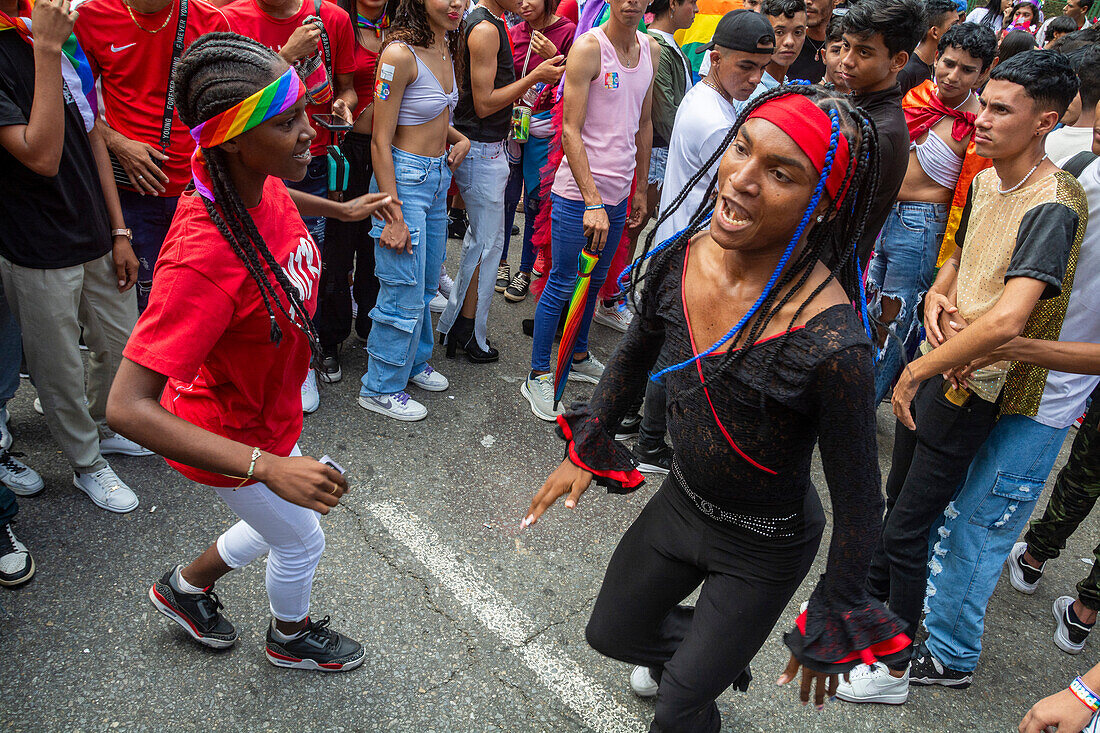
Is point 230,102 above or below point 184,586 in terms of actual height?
above

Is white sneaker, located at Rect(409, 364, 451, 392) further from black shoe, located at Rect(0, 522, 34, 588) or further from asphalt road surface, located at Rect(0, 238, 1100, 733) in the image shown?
black shoe, located at Rect(0, 522, 34, 588)

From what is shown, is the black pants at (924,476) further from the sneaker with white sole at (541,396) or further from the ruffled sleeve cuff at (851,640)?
the sneaker with white sole at (541,396)

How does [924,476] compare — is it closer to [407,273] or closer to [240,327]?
[240,327]

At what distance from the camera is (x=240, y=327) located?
2189 mm

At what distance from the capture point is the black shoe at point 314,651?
280cm

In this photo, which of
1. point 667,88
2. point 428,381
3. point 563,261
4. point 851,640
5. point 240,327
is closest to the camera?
point 851,640

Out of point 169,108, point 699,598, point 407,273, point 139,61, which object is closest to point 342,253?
point 407,273

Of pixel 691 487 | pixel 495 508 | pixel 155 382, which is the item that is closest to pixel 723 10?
pixel 495 508

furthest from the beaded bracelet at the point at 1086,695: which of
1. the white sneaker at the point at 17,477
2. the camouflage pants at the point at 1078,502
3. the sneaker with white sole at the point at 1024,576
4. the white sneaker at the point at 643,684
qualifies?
the white sneaker at the point at 17,477

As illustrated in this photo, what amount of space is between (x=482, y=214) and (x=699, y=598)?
315 cm

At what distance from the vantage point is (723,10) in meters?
7.35

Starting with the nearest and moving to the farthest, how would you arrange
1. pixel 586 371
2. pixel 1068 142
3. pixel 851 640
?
pixel 851 640
pixel 1068 142
pixel 586 371

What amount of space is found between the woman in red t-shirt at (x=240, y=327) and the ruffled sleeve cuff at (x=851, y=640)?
1.34m

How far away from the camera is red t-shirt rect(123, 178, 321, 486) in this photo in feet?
6.43
